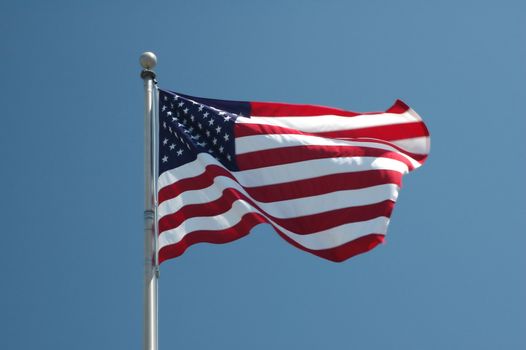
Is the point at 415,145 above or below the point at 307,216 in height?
above

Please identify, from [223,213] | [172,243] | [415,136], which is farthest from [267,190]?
[415,136]

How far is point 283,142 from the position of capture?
1786 cm

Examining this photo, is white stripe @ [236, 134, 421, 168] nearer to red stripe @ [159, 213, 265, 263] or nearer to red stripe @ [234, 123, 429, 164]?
red stripe @ [234, 123, 429, 164]

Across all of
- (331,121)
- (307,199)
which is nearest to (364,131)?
(331,121)

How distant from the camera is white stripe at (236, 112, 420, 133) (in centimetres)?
1834

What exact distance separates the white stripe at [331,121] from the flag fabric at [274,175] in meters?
0.02

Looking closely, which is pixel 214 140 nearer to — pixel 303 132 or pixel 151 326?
pixel 303 132

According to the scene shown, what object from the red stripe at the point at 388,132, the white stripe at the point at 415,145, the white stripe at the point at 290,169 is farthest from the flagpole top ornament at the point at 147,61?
the white stripe at the point at 415,145

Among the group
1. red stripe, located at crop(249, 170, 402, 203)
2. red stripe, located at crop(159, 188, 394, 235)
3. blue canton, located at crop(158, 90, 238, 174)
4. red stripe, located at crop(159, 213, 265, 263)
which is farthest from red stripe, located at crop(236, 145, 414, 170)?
red stripe, located at crop(159, 213, 265, 263)

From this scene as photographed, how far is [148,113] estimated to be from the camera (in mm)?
16453

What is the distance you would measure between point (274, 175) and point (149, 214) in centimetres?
282

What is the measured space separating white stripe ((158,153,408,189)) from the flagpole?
872 mm

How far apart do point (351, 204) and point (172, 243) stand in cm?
323

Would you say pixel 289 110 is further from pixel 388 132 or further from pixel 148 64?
pixel 148 64
